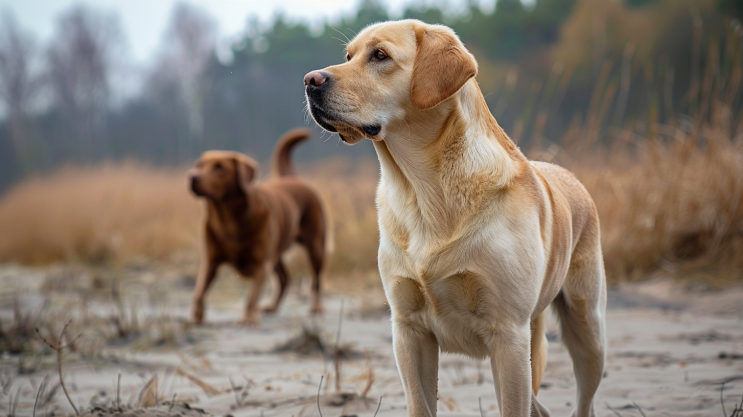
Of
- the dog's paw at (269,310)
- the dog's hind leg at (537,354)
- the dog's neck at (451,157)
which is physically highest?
the dog's neck at (451,157)

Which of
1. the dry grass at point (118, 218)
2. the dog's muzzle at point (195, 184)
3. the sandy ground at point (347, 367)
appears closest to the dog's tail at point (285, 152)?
the dry grass at point (118, 218)

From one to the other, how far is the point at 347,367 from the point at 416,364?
70.2 inches

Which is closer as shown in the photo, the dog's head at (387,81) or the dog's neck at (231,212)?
the dog's head at (387,81)

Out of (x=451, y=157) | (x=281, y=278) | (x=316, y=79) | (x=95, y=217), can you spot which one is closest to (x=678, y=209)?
(x=281, y=278)

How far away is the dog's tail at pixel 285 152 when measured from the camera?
7422 mm

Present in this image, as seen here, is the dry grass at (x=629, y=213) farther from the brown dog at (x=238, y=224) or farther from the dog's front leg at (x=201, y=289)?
the dog's front leg at (x=201, y=289)

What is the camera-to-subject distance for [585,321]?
8.10ft

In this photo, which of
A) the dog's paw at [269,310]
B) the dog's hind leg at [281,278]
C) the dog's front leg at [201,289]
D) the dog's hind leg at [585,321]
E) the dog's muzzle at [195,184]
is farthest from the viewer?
the dog's hind leg at [281,278]

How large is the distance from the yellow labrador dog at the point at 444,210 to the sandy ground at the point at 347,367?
0.67 meters

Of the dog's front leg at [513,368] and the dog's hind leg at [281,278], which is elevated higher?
the dog's front leg at [513,368]

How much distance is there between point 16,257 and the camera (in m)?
10.8

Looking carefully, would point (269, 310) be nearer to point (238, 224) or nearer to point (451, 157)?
point (238, 224)

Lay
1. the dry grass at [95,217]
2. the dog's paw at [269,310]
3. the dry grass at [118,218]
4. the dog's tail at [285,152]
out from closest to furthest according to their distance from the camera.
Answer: the dog's paw at [269,310] → the dog's tail at [285,152] → the dry grass at [118,218] → the dry grass at [95,217]

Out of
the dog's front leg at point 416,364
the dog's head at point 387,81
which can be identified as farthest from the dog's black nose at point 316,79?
the dog's front leg at point 416,364
